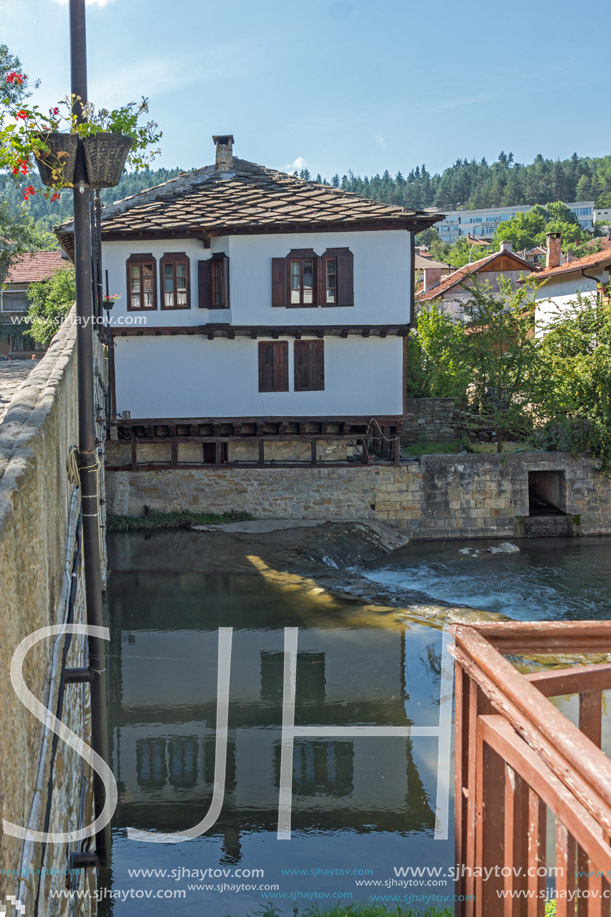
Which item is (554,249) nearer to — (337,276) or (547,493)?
(547,493)

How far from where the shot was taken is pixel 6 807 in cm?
238

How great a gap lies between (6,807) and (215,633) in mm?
11647

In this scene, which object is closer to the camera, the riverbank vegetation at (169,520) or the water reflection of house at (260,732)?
the water reflection of house at (260,732)

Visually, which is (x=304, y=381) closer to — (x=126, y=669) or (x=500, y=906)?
(x=126, y=669)

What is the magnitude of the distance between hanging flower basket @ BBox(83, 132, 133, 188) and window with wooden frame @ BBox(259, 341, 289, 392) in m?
15.8

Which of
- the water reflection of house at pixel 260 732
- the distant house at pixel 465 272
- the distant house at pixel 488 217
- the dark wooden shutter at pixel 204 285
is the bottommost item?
the water reflection of house at pixel 260 732

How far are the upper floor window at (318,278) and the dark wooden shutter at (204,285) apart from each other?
5.85ft

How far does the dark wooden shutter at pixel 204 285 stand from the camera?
68.5ft

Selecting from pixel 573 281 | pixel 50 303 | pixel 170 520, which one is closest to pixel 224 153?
pixel 170 520

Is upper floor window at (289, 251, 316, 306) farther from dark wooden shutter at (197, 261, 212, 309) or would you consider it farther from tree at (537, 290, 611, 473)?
tree at (537, 290, 611, 473)

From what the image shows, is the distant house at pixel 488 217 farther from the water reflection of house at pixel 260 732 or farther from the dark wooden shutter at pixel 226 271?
the water reflection of house at pixel 260 732

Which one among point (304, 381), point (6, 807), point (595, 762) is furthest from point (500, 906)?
point (304, 381)

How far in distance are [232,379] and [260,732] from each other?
12413 mm

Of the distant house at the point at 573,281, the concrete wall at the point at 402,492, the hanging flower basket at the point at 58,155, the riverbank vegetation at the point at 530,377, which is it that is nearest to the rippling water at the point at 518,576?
the concrete wall at the point at 402,492
